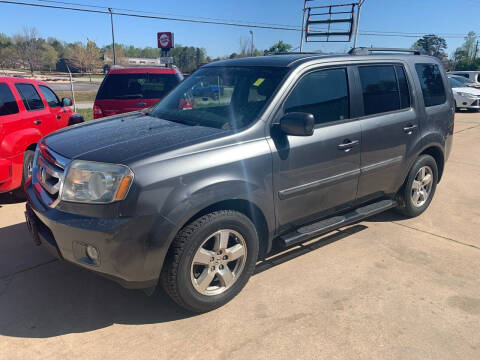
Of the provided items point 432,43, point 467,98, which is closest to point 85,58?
point 467,98

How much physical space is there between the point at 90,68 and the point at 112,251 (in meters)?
56.5

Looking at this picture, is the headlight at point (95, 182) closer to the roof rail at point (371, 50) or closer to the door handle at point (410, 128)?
the roof rail at point (371, 50)

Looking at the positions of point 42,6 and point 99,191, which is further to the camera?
point 42,6

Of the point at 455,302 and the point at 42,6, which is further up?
the point at 42,6

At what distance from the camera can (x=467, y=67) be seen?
62.7 m

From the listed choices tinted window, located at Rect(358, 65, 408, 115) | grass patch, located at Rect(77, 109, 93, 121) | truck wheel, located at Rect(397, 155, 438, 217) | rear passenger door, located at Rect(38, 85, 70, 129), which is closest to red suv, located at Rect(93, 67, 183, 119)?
rear passenger door, located at Rect(38, 85, 70, 129)

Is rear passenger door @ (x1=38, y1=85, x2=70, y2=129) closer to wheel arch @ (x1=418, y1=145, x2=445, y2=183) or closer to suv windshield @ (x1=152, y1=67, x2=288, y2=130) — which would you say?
suv windshield @ (x1=152, y1=67, x2=288, y2=130)

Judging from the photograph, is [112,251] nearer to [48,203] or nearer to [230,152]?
[48,203]

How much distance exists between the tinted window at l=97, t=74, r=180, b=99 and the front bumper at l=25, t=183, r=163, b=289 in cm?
469

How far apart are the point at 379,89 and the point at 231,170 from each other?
6.73ft

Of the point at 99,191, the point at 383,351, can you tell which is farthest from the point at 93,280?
the point at 383,351

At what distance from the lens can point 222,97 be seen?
3.65 meters

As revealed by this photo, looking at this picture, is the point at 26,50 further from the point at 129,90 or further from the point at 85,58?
the point at 129,90

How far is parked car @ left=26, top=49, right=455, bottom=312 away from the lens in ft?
8.16
